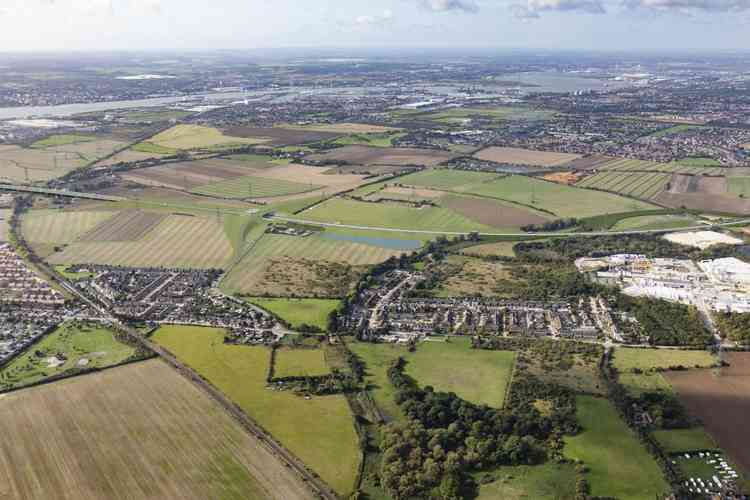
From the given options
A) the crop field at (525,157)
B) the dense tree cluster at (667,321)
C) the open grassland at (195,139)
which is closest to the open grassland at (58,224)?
the open grassland at (195,139)

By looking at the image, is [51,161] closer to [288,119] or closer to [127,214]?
[127,214]

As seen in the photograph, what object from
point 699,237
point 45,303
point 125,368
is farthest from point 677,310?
point 45,303

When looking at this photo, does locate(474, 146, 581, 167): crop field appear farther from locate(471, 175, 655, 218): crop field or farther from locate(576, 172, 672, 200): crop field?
locate(471, 175, 655, 218): crop field

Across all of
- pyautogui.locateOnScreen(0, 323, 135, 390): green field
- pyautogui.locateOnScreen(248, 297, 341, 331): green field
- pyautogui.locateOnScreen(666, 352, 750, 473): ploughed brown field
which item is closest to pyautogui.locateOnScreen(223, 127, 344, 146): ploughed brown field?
pyautogui.locateOnScreen(248, 297, 341, 331): green field

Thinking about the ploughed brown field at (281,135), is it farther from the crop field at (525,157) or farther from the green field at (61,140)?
the crop field at (525,157)

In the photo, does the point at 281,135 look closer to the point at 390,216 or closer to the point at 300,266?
the point at 390,216
